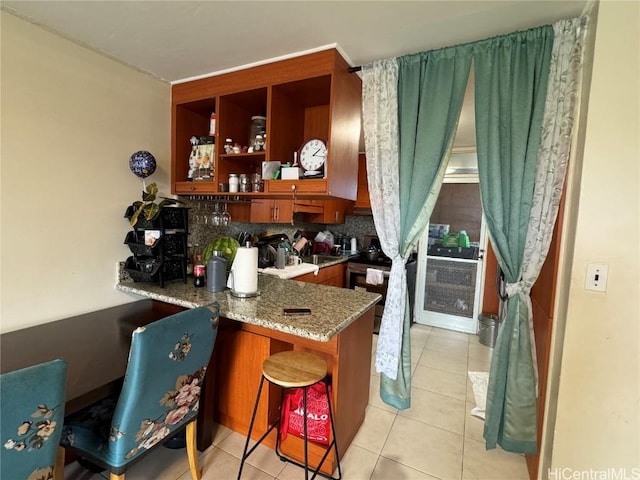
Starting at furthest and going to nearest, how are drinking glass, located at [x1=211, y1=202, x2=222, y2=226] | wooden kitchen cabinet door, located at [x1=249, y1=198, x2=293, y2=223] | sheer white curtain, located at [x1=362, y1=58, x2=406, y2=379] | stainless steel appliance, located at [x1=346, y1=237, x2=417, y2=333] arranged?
1. stainless steel appliance, located at [x1=346, y1=237, x2=417, y2=333]
2. wooden kitchen cabinet door, located at [x1=249, y1=198, x2=293, y2=223]
3. drinking glass, located at [x1=211, y1=202, x2=222, y2=226]
4. sheer white curtain, located at [x1=362, y1=58, x2=406, y2=379]

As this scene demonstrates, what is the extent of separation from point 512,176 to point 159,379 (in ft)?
5.88

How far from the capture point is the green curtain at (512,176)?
1396 mm

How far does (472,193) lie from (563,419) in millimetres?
2833

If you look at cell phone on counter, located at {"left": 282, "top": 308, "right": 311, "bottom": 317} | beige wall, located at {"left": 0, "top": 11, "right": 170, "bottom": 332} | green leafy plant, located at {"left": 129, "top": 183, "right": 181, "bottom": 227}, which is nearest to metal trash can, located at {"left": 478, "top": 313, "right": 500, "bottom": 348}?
cell phone on counter, located at {"left": 282, "top": 308, "right": 311, "bottom": 317}

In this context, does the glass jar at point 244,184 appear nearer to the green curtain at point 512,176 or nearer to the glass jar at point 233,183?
the glass jar at point 233,183

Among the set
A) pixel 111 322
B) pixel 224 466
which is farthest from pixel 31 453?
pixel 224 466

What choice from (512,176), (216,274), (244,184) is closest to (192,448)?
(216,274)

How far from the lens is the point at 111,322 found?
165cm

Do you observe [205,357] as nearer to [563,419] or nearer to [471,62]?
[563,419]

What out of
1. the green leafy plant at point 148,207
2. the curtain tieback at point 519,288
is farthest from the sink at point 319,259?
the curtain tieback at point 519,288

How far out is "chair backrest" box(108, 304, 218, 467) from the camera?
1046 mm

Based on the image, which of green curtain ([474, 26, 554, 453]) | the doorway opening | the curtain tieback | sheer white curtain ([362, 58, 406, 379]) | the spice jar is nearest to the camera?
green curtain ([474, 26, 554, 453])

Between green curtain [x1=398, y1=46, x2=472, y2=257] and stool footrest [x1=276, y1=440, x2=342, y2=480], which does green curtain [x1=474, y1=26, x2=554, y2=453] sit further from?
stool footrest [x1=276, y1=440, x2=342, y2=480]

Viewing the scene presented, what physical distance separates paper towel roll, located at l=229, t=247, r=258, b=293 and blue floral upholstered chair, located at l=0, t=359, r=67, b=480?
37.0 inches
